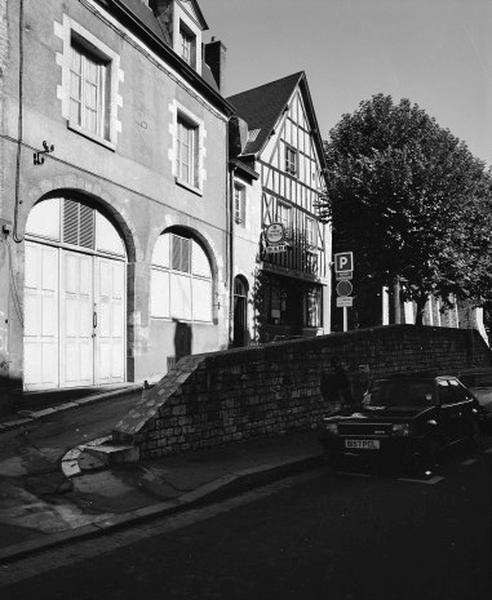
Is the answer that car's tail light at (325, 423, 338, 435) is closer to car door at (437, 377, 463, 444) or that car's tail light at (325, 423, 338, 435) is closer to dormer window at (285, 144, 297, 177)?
car door at (437, 377, 463, 444)

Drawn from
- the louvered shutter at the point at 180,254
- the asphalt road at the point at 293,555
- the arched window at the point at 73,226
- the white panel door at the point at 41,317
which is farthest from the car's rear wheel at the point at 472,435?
the louvered shutter at the point at 180,254

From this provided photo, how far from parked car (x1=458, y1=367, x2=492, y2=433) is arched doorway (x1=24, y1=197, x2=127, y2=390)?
7.83m

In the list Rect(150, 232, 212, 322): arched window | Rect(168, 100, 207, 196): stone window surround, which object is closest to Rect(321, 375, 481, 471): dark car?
Rect(150, 232, 212, 322): arched window

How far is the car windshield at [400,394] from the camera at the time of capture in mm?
9047

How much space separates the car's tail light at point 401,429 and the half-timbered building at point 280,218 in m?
11.3

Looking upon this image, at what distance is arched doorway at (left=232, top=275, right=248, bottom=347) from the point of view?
1950 cm

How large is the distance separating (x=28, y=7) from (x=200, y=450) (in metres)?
8.67

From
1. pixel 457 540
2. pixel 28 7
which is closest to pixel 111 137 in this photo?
pixel 28 7

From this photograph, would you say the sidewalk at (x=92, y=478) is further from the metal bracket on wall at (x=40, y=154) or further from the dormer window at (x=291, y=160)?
the dormer window at (x=291, y=160)

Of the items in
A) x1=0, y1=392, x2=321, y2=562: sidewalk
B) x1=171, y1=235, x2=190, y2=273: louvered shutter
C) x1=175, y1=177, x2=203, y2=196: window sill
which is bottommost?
x1=0, y1=392, x2=321, y2=562: sidewalk

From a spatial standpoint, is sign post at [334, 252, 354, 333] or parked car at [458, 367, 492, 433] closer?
parked car at [458, 367, 492, 433]

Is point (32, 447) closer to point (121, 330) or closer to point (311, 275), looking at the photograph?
point (121, 330)

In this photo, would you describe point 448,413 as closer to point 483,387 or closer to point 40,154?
point 483,387

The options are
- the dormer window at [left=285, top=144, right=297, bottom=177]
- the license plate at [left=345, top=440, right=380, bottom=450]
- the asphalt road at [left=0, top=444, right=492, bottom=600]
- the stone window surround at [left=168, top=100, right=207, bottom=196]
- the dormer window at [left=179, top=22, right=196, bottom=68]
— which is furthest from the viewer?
the dormer window at [left=285, top=144, right=297, bottom=177]
